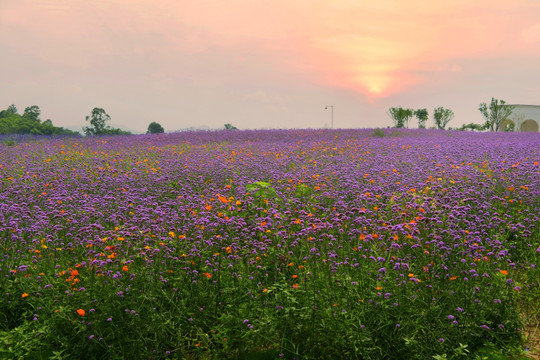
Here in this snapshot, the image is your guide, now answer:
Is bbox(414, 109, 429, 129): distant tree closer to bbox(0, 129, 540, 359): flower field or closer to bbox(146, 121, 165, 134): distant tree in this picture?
bbox(146, 121, 165, 134): distant tree

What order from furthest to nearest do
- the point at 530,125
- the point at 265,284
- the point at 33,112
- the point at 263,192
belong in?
the point at 530,125 < the point at 33,112 < the point at 263,192 < the point at 265,284

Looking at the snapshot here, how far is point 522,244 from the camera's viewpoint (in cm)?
601

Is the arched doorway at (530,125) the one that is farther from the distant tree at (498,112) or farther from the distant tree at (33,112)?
the distant tree at (33,112)

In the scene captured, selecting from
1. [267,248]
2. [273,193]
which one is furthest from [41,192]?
[267,248]

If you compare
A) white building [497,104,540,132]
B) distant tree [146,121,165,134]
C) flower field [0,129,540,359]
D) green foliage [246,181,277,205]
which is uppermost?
white building [497,104,540,132]

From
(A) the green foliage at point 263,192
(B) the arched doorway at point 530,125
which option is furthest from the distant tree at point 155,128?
(B) the arched doorway at point 530,125

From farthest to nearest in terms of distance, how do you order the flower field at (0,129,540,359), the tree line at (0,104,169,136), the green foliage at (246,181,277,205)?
the tree line at (0,104,169,136), the green foliage at (246,181,277,205), the flower field at (0,129,540,359)

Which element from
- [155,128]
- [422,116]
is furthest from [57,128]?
[422,116]

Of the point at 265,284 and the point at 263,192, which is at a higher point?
the point at 263,192

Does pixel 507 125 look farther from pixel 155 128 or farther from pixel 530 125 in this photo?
pixel 155 128

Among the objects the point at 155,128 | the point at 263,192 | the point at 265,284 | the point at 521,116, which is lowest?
the point at 265,284

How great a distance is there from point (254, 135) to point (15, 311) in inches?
721

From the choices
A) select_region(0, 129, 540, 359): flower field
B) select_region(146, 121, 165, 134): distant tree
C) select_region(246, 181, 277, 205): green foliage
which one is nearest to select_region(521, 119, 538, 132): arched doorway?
select_region(146, 121, 165, 134): distant tree

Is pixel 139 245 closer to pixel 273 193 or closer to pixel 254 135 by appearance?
pixel 273 193
